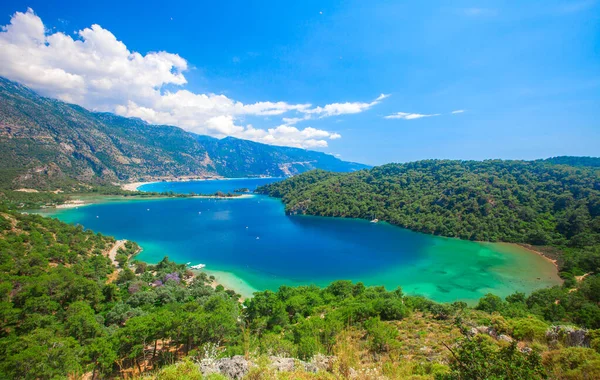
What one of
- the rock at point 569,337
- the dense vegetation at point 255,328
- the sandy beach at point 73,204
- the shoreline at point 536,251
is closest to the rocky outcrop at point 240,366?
the dense vegetation at point 255,328

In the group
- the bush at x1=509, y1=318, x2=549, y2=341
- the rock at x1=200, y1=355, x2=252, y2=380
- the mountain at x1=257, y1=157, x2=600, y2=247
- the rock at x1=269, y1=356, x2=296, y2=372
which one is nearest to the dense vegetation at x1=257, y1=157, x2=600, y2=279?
the mountain at x1=257, y1=157, x2=600, y2=247

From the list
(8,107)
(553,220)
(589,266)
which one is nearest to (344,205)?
(553,220)

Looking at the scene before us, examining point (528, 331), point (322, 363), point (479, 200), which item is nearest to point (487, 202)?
point (479, 200)

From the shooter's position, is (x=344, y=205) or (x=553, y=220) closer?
(x=553, y=220)

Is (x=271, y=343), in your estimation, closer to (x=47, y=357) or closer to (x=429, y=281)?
(x=47, y=357)

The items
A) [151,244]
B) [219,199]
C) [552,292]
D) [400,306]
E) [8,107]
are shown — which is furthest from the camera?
[8,107]

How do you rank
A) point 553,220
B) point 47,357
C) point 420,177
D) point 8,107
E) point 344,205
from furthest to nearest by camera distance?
point 8,107 < point 420,177 < point 344,205 < point 553,220 < point 47,357

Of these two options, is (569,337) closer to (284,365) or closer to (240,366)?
(284,365)

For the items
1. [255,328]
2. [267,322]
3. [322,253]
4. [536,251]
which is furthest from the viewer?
[322,253]
